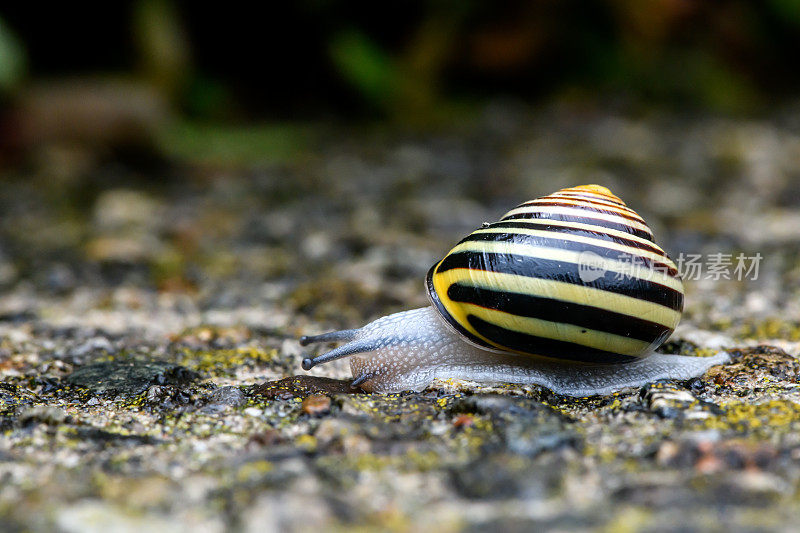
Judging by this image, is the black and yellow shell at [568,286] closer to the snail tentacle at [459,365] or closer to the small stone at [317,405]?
the snail tentacle at [459,365]

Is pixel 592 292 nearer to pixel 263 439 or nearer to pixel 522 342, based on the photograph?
pixel 522 342

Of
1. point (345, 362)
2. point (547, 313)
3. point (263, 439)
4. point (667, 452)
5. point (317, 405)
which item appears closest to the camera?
point (667, 452)

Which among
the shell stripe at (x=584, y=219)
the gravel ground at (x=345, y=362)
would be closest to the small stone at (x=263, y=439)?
the gravel ground at (x=345, y=362)

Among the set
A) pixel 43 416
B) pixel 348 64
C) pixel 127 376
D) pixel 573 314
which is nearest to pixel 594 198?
pixel 573 314

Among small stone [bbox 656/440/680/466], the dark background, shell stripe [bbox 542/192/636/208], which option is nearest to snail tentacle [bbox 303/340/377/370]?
shell stripe [bbox 542/192/636/208]

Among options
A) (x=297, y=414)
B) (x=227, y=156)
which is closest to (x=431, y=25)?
(x=227, y=156)

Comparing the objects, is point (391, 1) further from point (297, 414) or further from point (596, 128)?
point (297, 414)
